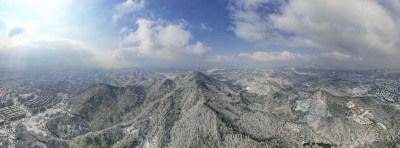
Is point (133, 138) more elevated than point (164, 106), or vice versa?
point (164, 106)

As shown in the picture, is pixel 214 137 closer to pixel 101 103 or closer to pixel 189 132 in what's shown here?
pixel 189 132

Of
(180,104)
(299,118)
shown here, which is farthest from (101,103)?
(299,118)

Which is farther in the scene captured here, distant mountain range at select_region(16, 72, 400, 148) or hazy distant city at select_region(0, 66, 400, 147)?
hazy distant city at select_region(0, 66, 400, 147)

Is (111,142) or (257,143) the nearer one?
(257,143)

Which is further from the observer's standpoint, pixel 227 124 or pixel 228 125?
pixel 227 124

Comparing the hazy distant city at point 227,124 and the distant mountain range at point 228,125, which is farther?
the hazy distant city at point 227,124

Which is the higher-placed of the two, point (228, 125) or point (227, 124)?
point (227, 124)

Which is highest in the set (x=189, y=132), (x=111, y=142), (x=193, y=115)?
(x=193, y=115)

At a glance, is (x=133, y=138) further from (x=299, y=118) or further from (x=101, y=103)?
(x=299, y=118)

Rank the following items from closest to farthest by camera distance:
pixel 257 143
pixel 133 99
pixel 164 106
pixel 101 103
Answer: pixel 257 143, pixel 164 106, pixel 101 103, pixel 133 99

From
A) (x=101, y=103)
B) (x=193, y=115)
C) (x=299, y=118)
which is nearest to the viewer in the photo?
(x=193, y=115)
